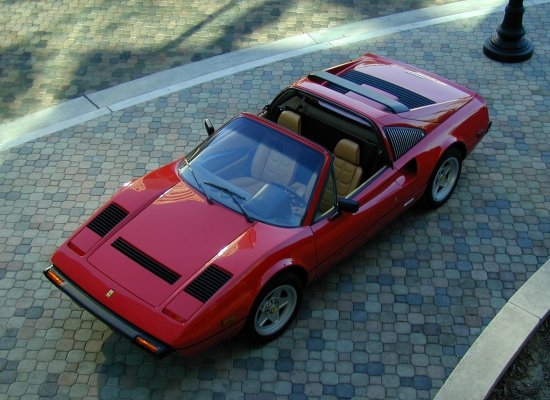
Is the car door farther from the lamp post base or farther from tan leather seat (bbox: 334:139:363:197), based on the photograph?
the lamp post base

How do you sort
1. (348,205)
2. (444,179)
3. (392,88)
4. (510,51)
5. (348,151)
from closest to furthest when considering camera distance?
(348,205) < (348,151) < (392,88) < (444,179) < (510,51)

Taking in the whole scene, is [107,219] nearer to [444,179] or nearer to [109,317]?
[109,317]

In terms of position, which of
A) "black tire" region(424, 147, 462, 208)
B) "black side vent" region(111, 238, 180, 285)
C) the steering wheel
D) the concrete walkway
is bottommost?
the concrete walkway

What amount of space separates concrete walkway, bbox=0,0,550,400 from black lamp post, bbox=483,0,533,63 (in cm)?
16


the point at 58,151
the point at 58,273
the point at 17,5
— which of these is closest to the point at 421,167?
the point at 58,273

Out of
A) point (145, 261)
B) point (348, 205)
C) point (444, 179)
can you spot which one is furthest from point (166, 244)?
point (444, 179)

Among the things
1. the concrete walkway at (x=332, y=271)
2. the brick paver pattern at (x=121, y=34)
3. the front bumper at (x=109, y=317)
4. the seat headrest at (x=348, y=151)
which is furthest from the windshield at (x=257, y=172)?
the brick paver pattern at (x=121, y=34)

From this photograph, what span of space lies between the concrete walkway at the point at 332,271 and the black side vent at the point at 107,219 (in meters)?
0.86

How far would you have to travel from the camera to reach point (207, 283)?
589cm

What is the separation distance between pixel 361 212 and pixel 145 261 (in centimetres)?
198

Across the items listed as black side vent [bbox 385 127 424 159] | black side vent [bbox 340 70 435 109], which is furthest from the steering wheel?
black side vent [bbox 340 70 435 109]

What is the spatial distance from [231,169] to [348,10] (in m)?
5.60

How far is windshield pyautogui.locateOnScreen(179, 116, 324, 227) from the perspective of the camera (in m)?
6.44

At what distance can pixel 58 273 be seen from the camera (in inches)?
246
